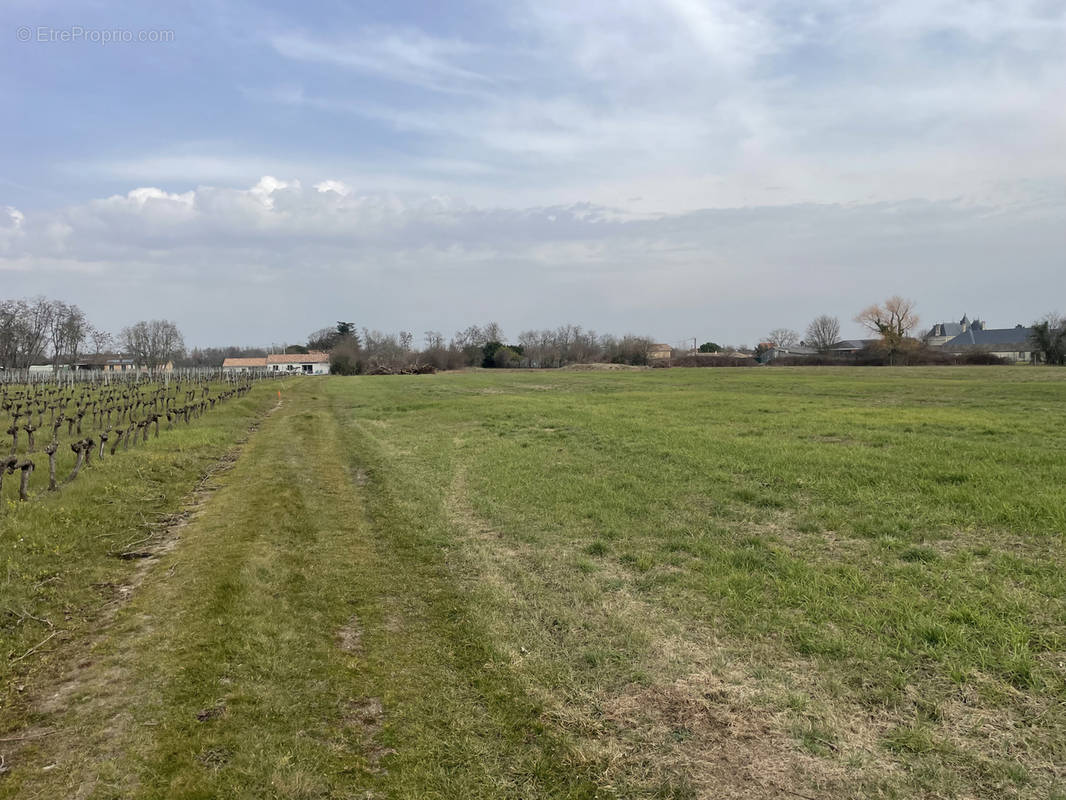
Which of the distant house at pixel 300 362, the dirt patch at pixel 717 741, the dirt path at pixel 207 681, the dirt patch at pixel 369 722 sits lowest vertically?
the dirt patch at pixel 717 741

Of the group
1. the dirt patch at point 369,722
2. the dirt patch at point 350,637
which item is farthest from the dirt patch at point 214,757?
the dirt patch at point 350,637

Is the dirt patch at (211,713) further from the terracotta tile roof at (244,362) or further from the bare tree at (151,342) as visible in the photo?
the terracotta tile roof at (244,362)

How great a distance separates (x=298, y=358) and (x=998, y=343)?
131 metres

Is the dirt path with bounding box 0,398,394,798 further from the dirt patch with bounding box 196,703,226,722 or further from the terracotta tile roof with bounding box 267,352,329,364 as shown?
the terracotta tile roof with bounding box 267,352,329,364

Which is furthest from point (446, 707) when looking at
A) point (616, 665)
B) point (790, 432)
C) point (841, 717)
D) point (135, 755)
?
point (790, 432)

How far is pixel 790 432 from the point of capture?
47.6 ft

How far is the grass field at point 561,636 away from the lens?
3.41m

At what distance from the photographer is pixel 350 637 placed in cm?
Result: 509

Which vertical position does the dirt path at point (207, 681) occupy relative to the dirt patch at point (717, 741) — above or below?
above

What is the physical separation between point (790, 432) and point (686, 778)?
1239 centimetres

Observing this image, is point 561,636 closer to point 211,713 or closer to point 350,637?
point 350,637

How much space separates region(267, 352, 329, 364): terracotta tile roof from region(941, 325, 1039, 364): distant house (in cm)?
11248

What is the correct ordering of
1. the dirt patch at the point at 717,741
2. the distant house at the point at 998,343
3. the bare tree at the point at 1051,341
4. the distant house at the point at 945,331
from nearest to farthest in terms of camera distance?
the dirt patch at the point at 717,741
the bare tree at the point at 1051,341
the distant house at the point at 998,343
the distant house at the point at 945,331

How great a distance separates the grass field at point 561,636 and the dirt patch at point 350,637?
1.6 inches
